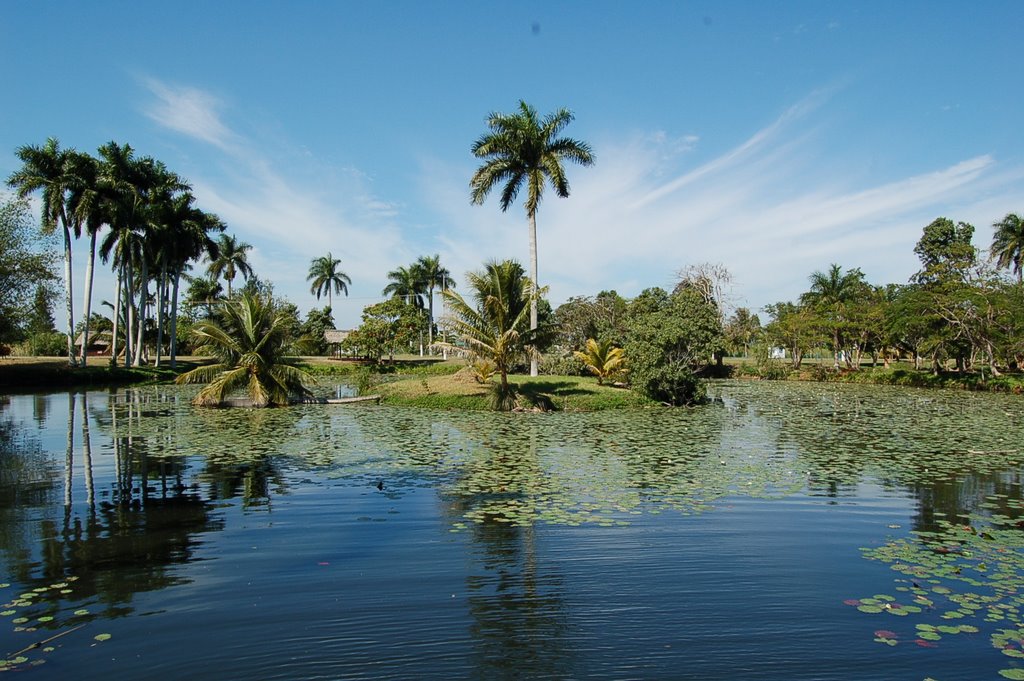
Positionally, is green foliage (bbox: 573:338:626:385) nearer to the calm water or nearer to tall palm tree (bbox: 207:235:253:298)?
the calm water

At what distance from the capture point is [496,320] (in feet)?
76.8

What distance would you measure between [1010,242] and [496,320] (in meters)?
49.6

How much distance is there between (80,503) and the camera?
358 inches

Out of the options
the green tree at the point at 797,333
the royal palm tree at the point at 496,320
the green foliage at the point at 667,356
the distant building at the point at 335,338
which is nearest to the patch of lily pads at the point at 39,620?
the royal palm tree at the point at 496,320

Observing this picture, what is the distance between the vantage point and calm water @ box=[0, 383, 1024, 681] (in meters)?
4.59

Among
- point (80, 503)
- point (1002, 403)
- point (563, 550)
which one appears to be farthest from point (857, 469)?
point (1002, 403)

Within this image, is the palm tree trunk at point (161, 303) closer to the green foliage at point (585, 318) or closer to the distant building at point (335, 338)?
the distant building at point (335, 338)

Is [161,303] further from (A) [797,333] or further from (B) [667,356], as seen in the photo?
(A) [797,333]

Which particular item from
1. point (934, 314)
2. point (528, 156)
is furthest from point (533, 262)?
point (934, 314)

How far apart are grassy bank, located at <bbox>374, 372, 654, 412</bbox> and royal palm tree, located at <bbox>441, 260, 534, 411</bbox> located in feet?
3.26

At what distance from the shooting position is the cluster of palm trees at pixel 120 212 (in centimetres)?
3625

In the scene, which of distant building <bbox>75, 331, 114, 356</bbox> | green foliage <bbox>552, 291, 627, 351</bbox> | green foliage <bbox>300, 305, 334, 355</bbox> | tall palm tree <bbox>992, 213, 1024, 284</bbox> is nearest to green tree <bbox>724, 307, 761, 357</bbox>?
green foliage <bbox>552, 291, 627, 351</bbox>

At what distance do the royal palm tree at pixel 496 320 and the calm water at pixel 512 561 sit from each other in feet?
30.2

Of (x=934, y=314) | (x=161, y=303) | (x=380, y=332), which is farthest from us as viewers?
(x=380, y=332)
